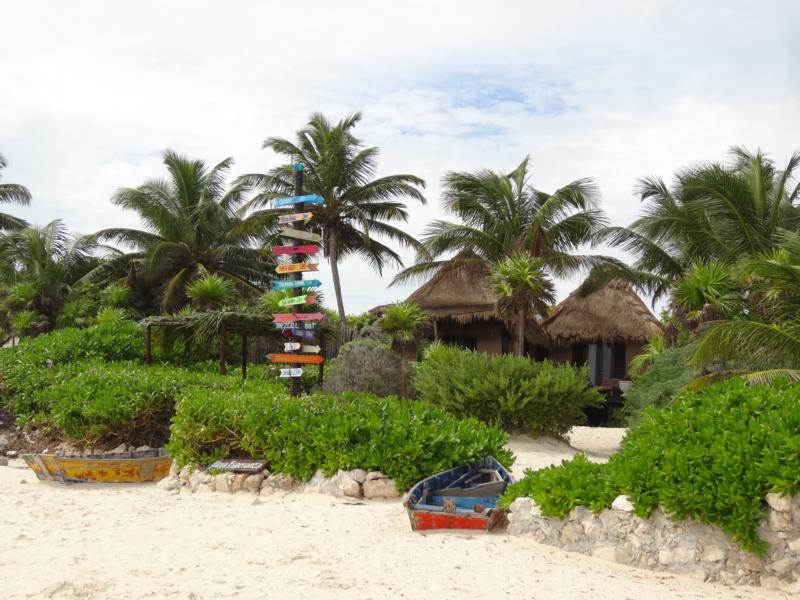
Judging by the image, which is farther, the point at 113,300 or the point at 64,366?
the point at 113,300

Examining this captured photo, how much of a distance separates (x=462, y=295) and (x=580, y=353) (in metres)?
5.37

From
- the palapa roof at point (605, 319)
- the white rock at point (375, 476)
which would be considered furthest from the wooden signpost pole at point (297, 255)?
the palapa roof at point (605, 319)

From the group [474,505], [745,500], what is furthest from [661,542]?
[474,505]

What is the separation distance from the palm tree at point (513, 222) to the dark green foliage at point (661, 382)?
6296 mm

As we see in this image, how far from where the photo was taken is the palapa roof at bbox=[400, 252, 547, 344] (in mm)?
25109

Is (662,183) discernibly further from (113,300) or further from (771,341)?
(113,300)

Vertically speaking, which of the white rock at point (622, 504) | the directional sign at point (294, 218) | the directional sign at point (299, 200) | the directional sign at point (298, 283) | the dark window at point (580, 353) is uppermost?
the directional sign at point (299, 200)

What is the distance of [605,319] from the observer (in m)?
26.4

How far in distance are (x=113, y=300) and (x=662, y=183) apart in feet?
63.5

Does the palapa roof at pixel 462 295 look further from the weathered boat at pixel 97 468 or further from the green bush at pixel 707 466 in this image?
the green bush at pixel 707 466

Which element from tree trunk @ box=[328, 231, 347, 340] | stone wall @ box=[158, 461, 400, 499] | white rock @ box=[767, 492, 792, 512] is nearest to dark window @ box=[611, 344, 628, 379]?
tree trunk @ box=[328, 231, 347, 340]

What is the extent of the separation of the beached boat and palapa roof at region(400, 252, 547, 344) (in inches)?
606

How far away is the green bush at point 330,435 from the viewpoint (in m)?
9.38

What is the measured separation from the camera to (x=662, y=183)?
2191cm
